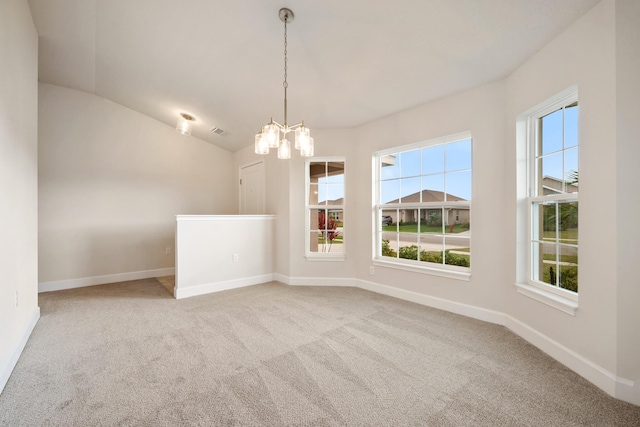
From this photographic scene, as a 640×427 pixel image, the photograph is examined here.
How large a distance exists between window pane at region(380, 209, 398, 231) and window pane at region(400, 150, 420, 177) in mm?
533

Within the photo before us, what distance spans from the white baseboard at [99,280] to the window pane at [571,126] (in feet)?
19.1

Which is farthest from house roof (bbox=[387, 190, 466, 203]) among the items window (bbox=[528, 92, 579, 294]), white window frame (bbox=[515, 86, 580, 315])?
window (bbox=[528, 92, 579, 294])

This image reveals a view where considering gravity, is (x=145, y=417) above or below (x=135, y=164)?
below

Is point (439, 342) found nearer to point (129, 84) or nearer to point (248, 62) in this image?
point (248, 62)

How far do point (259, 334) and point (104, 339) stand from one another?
137 cm

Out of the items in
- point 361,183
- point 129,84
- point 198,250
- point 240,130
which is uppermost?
point 129,84

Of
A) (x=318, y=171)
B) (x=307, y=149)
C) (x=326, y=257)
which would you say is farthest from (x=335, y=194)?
(x=307, y=149)

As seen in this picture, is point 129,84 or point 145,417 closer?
point 145,417

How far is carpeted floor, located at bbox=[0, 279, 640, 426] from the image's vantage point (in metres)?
1.57

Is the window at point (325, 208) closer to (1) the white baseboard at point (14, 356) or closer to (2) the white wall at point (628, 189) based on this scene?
(2) the white wall at point (628, 189)

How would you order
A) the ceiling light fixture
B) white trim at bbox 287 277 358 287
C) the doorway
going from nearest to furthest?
white trim at bbox 287 277 358 287 → the ceiling light fixture → the doorway

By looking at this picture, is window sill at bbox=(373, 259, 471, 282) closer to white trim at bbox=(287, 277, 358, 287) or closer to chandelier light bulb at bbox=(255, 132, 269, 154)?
white trim at bbox=(287, 277, 358, 287)

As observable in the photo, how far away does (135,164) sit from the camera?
4.86 metres

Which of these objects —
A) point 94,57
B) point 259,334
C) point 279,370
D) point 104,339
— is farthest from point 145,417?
point 94,57
